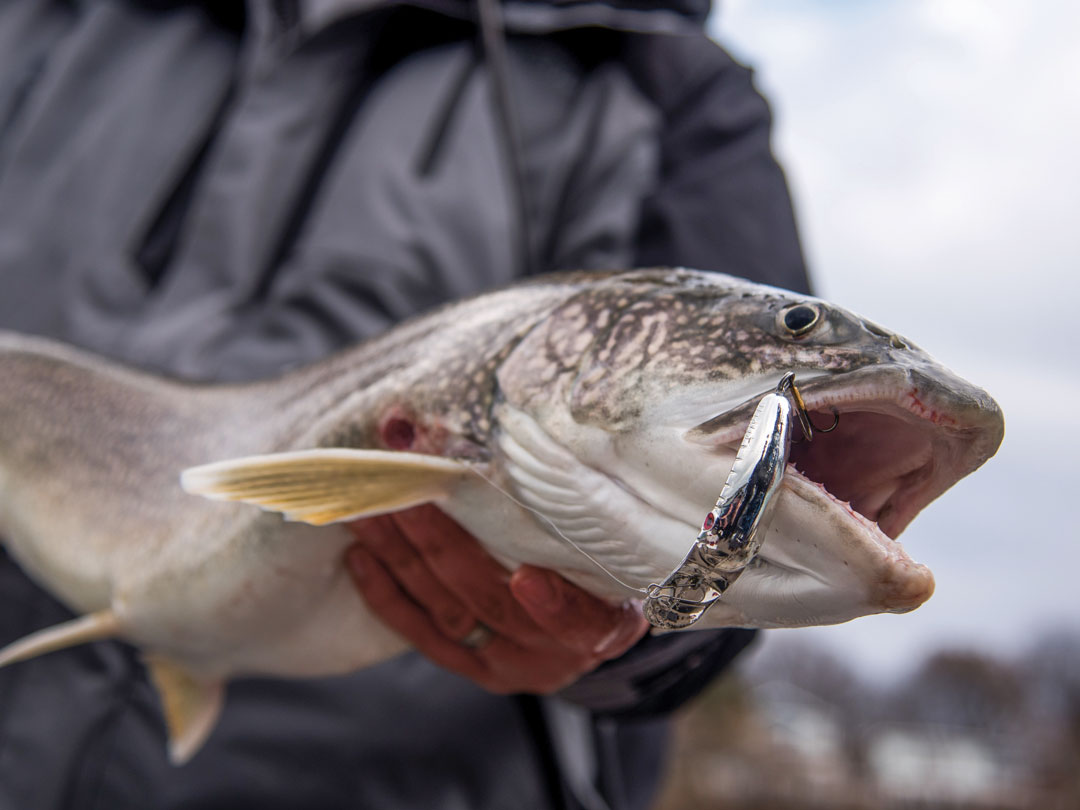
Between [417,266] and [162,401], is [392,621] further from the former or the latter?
[417,266]

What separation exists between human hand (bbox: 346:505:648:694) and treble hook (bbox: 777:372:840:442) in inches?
19.5

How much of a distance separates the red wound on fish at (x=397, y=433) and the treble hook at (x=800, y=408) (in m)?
0.63

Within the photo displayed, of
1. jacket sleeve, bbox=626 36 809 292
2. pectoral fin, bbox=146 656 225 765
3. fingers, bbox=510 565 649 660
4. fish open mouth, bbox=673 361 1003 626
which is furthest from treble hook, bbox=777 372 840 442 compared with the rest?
pectoral fin, bbox=146 656 225 765

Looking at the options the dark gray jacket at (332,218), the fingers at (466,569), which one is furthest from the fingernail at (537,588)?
the dark gray jacket at (332,218)

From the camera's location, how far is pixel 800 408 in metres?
0.95


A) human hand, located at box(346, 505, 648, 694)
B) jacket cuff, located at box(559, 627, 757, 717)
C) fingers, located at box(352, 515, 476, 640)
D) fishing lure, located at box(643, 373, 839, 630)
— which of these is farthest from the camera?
jacket cuff, located at box(559, 627, 757, 717)

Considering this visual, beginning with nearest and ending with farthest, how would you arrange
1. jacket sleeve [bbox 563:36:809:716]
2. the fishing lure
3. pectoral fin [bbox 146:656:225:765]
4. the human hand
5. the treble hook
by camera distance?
the fishing lure → the treble hook → the human hand → pectoral fin [bbox 146:656:225:765] → jacket sleeve [bbox 563:36:809:716]

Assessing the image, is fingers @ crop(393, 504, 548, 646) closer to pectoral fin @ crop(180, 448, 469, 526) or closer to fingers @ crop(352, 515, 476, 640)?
fingers @ crop(352, 515, 476, 640)

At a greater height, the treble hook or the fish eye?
the fish eye

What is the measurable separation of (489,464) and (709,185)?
128 cm

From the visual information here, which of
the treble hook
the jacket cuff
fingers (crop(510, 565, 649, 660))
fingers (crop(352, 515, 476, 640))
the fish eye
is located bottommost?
the jacket cuff

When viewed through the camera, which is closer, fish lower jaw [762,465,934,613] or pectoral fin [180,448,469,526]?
fish lower jaw [762,465,934,613]

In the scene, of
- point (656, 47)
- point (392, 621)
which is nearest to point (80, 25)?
point (656, 47)

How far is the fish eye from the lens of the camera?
1043mm
